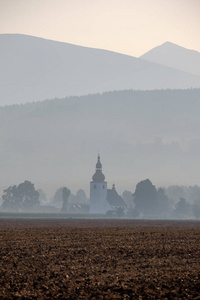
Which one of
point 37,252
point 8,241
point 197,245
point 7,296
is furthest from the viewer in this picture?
point 8,241

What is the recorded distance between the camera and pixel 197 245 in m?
54.0

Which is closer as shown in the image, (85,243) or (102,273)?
(102,273)

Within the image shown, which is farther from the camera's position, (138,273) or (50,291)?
(138,273)

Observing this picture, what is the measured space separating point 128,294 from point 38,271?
6839 mm

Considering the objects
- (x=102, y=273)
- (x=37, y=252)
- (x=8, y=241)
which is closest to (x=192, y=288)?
(x=102, y=273)

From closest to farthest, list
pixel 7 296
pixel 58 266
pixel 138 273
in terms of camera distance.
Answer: pixel 7 296
pixel 138 273
pixel 58 266

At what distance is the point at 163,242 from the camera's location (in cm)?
5684

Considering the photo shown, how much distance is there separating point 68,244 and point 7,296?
21.0 metres

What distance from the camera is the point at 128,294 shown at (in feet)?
112

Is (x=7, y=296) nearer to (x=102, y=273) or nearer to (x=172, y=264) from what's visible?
(x=102, y=273)

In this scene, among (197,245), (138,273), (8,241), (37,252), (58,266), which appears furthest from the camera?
(8,241)

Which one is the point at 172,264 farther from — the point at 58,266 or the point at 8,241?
the point at 8,241

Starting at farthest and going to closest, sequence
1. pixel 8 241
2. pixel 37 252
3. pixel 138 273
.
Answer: pixel 8 241 → pixel 37 252 → pixel 138 273

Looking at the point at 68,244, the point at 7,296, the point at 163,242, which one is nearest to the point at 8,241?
the point at 68,244
